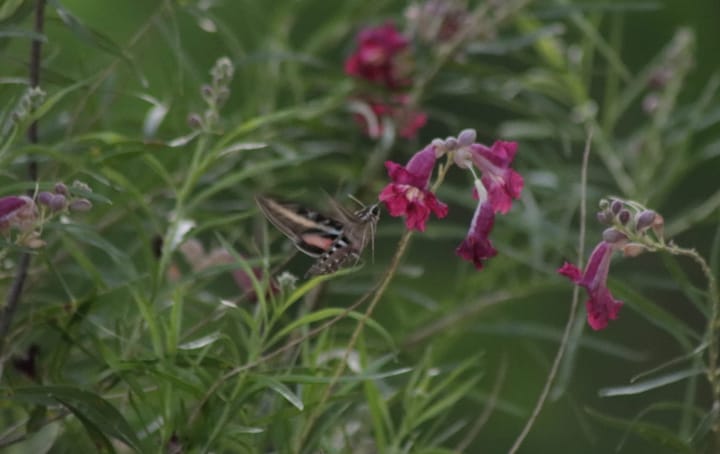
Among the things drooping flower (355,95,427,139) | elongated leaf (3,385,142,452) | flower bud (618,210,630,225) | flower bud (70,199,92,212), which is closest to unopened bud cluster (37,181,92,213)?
flower bud (70,199,92,212)

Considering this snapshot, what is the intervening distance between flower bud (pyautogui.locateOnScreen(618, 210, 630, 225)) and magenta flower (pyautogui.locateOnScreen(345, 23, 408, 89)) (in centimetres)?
63

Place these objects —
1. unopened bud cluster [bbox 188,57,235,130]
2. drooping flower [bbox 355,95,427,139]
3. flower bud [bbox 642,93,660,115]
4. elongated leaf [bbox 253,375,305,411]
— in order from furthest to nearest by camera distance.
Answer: flower bud [bbox 642,93,660,115] < drooping flower [bbox 355,95,427,139] < unopened bud cluster [bbox 188,57,235,130] < elongated leaf [bbox 253,375,305,411]

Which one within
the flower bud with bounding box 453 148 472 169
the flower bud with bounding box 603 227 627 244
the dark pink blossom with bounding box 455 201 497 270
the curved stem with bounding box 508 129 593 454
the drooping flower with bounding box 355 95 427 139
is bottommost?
the drooping flower with bounding box 355 95 427 139

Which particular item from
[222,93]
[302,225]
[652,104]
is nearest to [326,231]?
[302,225]

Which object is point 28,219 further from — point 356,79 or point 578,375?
point 578,375

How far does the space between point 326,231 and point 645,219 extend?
0.64ft

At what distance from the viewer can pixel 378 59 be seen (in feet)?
4.90

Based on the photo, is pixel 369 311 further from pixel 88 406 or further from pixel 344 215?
pixel 88 406

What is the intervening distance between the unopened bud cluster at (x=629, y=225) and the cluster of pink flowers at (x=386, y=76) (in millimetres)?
582

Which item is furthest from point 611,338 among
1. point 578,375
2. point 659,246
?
point 659,246

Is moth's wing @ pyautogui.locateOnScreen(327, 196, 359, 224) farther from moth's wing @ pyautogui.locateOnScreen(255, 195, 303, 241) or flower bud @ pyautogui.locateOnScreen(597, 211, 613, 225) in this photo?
flower bud @ pyautogui.locateOnScreen(597, 211, 613, 225)

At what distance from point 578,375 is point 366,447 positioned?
105 inches

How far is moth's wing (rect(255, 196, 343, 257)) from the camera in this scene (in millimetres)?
890

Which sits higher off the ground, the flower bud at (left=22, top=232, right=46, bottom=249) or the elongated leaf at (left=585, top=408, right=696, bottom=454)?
the flower bud at (left=22, top=232, right=46, bottom=249)
